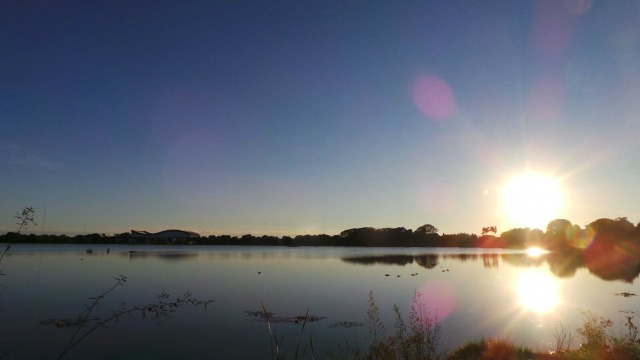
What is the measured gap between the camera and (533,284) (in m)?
59.2

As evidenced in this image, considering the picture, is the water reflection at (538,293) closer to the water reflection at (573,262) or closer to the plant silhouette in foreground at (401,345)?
the water reflection at (573,262)

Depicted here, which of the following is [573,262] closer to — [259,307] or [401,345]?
[259,307]

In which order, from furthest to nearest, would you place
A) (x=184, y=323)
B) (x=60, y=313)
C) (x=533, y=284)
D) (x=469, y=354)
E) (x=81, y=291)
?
(x=533, y=284) < (x=81, y=291) < (x=60, y=313) < (x=184, y=323) < (x=469, y=354)

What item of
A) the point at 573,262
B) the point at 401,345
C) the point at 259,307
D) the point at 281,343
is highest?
the point at 401,345

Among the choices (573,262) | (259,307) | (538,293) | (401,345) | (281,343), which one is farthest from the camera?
(573,262)

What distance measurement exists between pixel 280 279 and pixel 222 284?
34.7 ft

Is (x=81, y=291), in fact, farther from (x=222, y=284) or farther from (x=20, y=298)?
(x=222, y=284)

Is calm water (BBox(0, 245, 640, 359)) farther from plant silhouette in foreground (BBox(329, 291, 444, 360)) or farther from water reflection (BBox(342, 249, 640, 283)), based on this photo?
water reflection (BBox(342, 249, 640, 283))

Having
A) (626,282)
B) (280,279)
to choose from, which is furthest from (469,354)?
(626,282)

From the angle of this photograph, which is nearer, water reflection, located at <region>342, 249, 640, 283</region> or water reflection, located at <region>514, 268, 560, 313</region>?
water reflection, located at <region>514, 268, 560, 313</region>

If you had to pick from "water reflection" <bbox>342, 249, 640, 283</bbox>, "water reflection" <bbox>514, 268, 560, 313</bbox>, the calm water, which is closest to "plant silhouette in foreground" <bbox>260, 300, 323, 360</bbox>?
the calm water

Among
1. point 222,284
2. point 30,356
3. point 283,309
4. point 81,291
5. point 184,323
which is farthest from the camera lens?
point 222,284

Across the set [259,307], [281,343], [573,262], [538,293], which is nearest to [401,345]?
[281,343]

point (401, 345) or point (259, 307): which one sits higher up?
point (401, 345)
